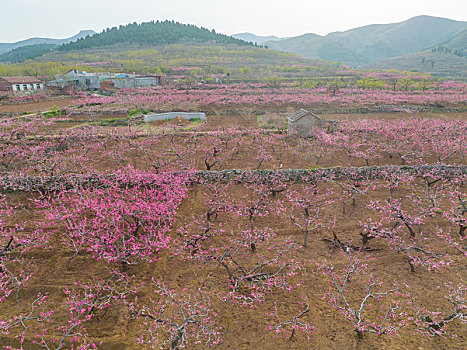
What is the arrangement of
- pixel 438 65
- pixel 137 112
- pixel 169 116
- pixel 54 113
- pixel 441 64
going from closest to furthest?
pixel 169 116
pixel 54 113
pixel 137 112
pixel 438 65
pixel 441 64

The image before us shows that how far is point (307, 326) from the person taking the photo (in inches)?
314

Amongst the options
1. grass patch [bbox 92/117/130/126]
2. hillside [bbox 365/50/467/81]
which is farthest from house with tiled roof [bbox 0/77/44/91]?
hillside [bbox 365/50/467/81]

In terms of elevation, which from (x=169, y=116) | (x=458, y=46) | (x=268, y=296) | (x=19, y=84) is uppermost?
(x=458, y=46)

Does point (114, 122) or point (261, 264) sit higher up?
point (114, 122)

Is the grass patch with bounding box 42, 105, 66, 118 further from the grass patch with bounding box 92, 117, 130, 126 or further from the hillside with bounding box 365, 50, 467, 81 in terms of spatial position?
the hillside with bounding box 365, 50, 467, 81

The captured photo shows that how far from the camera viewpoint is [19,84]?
2598 inches

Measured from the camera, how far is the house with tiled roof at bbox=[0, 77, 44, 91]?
63853mm

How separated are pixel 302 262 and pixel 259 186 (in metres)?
6.48

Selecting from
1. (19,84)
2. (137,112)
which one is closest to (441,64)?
(137,112)

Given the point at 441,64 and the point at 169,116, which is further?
the point at 441,64

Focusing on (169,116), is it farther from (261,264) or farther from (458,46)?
(458,46)

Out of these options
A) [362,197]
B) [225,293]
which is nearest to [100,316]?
[225,293]

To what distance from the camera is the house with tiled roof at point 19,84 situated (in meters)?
63.9

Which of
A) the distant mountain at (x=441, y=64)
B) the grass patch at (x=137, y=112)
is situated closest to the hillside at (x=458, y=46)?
the distant mountain at (x=441, y=64)
